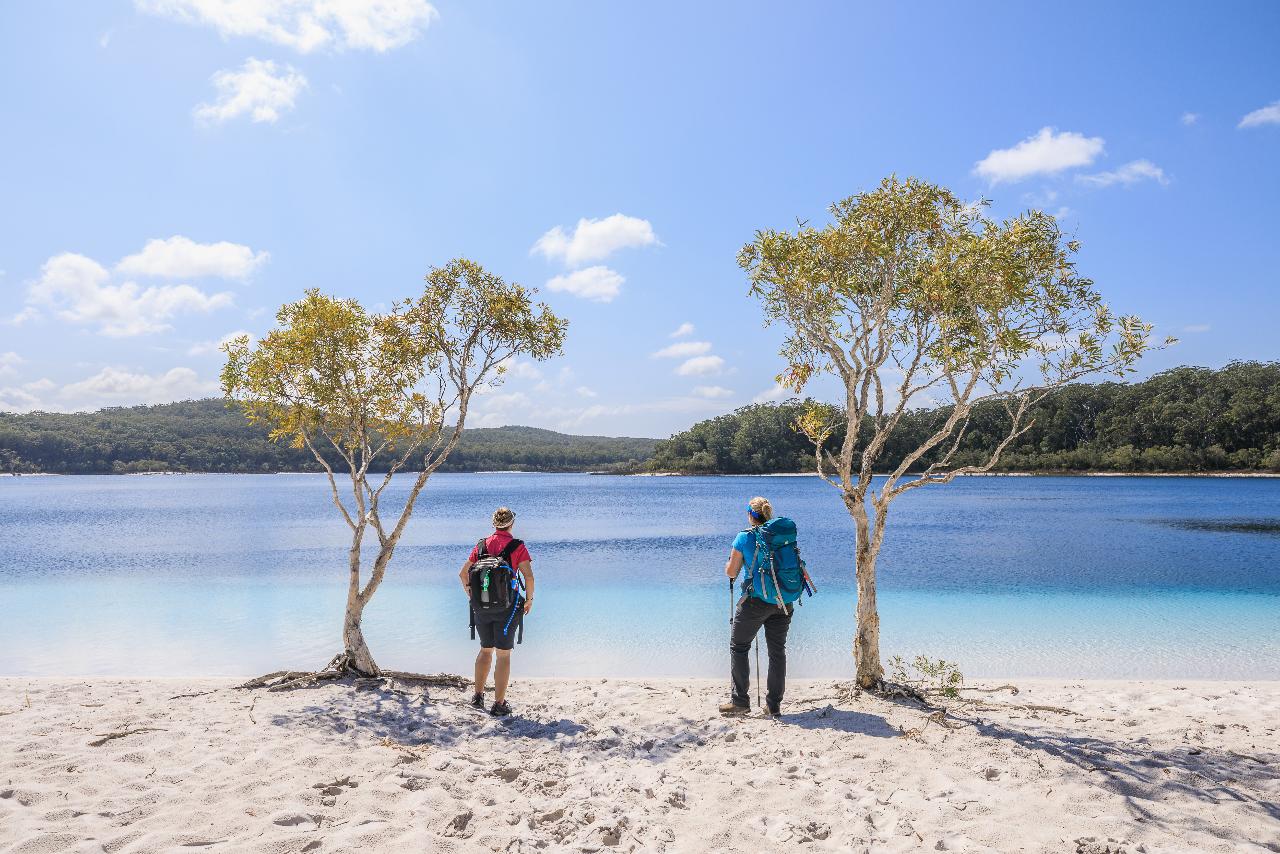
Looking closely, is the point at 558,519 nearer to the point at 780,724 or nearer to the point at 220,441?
the point at 780,724

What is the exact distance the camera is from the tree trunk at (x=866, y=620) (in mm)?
8375

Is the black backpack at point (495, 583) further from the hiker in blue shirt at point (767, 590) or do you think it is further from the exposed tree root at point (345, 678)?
the hiker in blue shirt at point (767, 590)

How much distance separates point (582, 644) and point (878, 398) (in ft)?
24.8

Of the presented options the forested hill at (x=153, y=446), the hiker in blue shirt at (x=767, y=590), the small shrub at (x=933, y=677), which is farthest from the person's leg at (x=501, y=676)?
the forested hill at (x=153, y=446)

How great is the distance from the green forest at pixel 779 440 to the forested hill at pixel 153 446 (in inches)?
9.3

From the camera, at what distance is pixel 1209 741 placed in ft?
22.0

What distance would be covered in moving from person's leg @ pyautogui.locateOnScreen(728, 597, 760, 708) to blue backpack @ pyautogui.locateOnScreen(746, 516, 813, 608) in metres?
0.21

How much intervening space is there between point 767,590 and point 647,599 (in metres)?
11.0

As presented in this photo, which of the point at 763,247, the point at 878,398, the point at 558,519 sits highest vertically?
the point at 763,247

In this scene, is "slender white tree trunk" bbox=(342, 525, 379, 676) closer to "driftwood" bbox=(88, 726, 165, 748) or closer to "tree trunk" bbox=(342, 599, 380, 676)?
"tree trunk" bbox=(342, 599, 380, 676)

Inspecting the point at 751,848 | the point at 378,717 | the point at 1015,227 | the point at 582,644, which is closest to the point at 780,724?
the point at 751,848

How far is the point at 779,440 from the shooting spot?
128375mm

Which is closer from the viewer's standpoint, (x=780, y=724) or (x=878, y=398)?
(x=780, y=724)

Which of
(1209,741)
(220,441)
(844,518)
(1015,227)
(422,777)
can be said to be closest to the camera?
(422,777)
